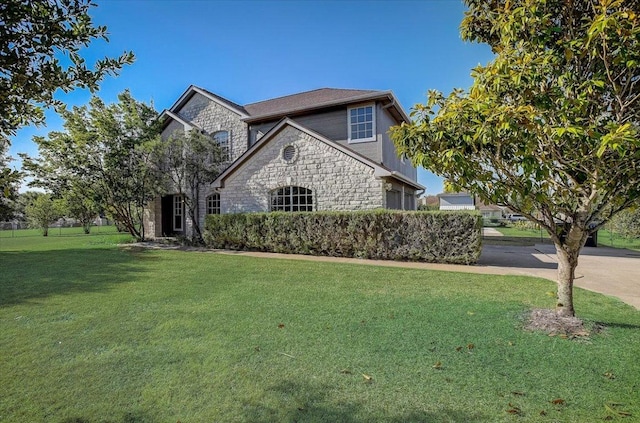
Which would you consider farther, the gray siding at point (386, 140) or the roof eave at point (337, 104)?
the gray siding at point (386, 140)

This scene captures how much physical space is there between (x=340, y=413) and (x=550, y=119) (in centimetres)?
423

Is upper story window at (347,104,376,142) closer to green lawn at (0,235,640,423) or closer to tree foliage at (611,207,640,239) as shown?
green lawn at (0,235,640,423)

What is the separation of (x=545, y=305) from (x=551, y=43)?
4.40m

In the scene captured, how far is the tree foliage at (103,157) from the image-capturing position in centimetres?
1577

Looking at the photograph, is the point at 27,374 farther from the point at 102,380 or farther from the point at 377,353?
the point at 377,353

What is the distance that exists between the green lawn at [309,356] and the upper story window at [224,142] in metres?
13.0

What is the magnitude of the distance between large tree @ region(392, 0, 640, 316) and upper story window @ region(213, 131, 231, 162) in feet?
52.6

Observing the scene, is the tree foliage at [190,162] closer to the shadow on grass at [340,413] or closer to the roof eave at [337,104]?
the roof eave at [337,104]

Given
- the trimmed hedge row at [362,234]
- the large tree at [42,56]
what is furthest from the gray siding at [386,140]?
the large tree at [42,56]

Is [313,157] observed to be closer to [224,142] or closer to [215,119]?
[224,142]

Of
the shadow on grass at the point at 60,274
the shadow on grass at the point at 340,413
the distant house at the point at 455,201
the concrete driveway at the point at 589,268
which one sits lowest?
the shadow on grass at the point at 340,413

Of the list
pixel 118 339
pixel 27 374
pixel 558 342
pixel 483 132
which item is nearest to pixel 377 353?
pixel 558 342

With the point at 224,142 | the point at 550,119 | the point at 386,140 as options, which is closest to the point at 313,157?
the point at 386,140

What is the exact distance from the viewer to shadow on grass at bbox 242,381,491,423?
265 cm
